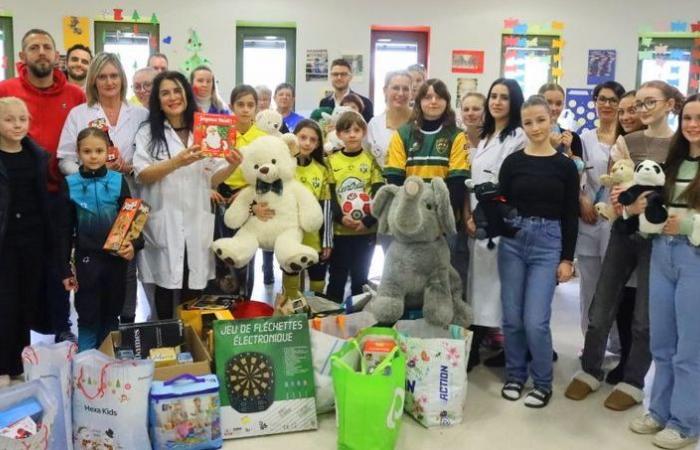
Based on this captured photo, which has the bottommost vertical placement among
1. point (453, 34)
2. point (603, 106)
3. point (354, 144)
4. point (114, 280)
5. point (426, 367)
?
point (426, 367)

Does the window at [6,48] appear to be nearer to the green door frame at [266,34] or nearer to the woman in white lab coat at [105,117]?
the green door frame at [266,34]

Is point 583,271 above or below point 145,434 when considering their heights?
above

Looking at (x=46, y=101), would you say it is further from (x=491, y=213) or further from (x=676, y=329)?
(x=676, y=329)

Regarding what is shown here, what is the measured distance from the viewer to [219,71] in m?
6.77

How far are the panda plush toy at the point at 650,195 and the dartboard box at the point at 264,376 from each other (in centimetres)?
134

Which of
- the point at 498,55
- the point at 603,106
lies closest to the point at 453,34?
the point at 498,55

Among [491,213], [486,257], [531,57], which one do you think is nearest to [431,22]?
[531,57]

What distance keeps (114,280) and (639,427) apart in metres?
2.29

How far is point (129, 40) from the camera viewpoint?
6.68 meters

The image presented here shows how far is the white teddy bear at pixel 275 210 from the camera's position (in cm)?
284

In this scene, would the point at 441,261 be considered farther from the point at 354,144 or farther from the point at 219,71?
the point at 219,71

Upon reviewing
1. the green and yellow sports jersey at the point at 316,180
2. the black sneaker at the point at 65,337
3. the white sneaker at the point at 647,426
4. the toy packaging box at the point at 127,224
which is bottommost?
the white sneaker at the point at 647,426

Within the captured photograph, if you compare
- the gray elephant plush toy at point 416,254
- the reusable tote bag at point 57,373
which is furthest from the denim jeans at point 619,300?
the reusable tote bag at point 57,373

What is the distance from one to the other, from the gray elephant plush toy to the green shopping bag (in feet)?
1.46
